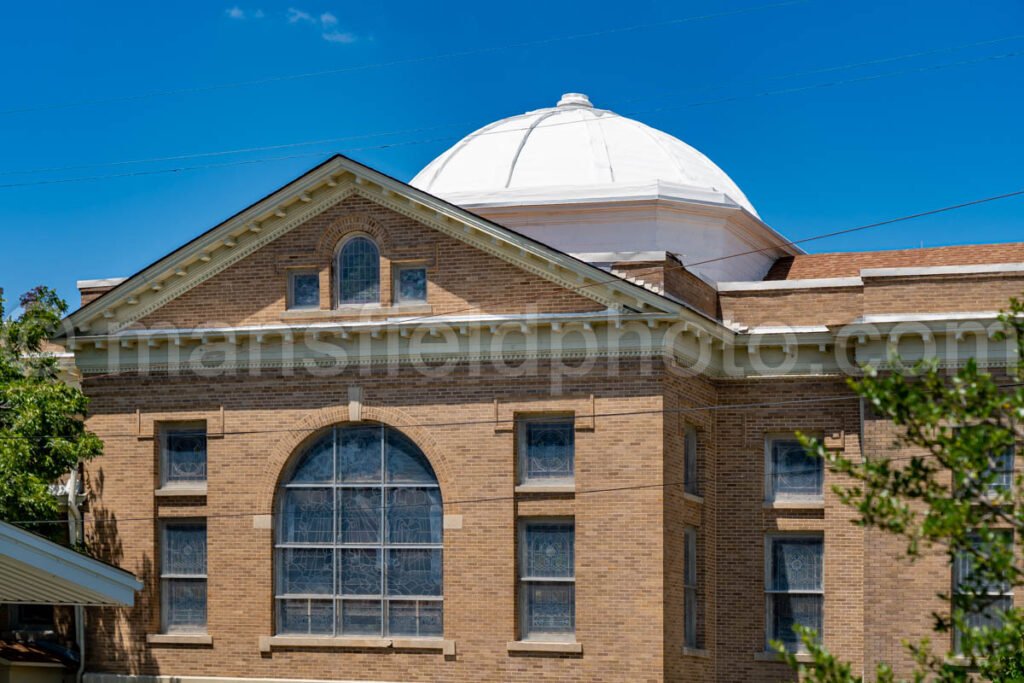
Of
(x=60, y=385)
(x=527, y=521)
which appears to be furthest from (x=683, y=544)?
(x=60, y=385)

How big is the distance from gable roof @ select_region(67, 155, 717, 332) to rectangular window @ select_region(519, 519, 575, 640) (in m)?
4.06

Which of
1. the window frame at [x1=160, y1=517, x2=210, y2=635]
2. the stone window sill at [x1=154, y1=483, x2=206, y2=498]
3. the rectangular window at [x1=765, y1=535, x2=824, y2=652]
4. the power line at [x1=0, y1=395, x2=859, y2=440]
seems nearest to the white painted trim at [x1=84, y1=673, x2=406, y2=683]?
the window frame at [x1=160, y1=517, x2=210, y2=635]

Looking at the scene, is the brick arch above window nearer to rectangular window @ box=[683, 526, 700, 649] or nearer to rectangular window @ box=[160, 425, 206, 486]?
rectangular window @ box=[160, 425, 206, 486]

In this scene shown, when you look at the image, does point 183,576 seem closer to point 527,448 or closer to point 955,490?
point 527,448

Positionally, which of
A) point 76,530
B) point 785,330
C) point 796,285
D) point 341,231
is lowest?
point 76,530

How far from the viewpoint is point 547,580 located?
96.4ft

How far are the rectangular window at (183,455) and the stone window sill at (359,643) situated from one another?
3.30 metres

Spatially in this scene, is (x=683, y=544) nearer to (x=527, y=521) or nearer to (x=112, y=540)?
(x=527, y=521)

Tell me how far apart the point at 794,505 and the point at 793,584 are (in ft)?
4.73

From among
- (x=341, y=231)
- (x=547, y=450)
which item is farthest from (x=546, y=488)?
(x=341, y=231)

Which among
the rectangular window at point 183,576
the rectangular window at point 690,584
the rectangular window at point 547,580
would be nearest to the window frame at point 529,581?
the rectangular window at point 547,580

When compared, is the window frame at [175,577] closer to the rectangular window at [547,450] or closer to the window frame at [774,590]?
the rectangular window at [547,450]

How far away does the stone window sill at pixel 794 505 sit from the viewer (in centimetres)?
3092

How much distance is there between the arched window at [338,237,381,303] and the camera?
3050 centimetres
